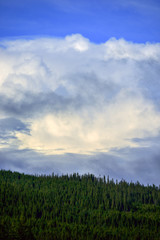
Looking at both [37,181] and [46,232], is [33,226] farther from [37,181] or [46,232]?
[37,181]

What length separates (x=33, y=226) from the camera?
44906 millimetres

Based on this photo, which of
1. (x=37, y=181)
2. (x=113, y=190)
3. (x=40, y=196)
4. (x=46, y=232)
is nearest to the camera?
(x=46, y=232)

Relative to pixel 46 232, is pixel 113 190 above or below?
above

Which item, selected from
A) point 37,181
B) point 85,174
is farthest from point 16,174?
point 85,174

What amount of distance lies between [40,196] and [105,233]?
26.4m

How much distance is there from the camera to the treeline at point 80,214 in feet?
138

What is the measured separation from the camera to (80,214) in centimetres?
5594

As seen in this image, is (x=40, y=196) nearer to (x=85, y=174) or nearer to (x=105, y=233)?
(x=105, y=233)

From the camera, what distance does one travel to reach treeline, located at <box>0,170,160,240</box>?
41938 millimetres

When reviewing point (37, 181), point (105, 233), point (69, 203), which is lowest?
point (105, 233)

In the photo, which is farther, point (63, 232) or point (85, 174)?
point (85, 174)

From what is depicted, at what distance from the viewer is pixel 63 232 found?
42531 mm

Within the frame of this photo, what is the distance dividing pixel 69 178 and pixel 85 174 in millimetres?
5996

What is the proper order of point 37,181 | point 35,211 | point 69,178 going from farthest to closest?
point 69,178
point 37,181
point 35,211
